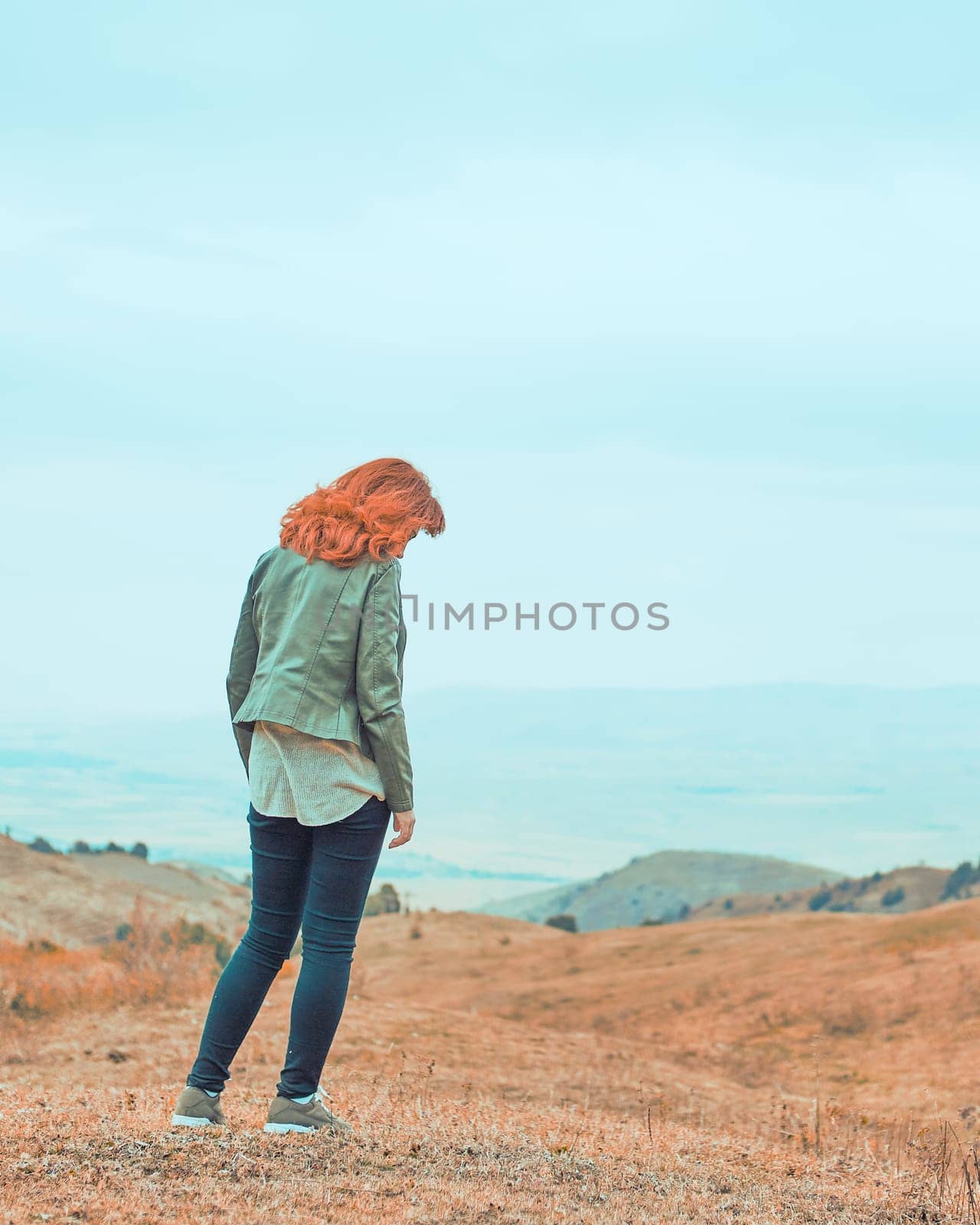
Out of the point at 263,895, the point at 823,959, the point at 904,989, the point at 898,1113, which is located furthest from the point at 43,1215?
the point at 823,959

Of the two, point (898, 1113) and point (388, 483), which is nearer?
point (388, 483)

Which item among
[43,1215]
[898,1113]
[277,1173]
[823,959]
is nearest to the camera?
[43,1215]

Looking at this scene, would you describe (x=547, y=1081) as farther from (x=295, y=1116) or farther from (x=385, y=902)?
(x=385, y=902)

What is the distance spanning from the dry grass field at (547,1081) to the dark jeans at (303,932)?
0.32m

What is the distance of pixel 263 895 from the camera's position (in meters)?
5.21

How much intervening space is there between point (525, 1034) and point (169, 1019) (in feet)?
12.1

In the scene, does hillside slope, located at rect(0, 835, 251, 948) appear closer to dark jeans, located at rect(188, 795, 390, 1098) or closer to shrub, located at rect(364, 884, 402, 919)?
shrub, located at rect(364, 884, 402, 919)

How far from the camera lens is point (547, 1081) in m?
11.6

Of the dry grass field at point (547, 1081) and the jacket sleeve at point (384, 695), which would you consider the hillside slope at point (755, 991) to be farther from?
the jacket sleeve at point (384, 695)

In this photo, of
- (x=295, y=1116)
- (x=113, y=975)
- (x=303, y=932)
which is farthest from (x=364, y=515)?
(x=113, y=975)

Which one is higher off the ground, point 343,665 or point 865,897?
point 343,665

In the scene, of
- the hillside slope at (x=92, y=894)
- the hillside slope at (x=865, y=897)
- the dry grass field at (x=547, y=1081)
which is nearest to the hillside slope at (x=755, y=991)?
the dry grass field at (x=547, y=1081)

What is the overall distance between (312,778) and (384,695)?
417 mm

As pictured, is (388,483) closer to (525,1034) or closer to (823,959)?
(525,1034)
